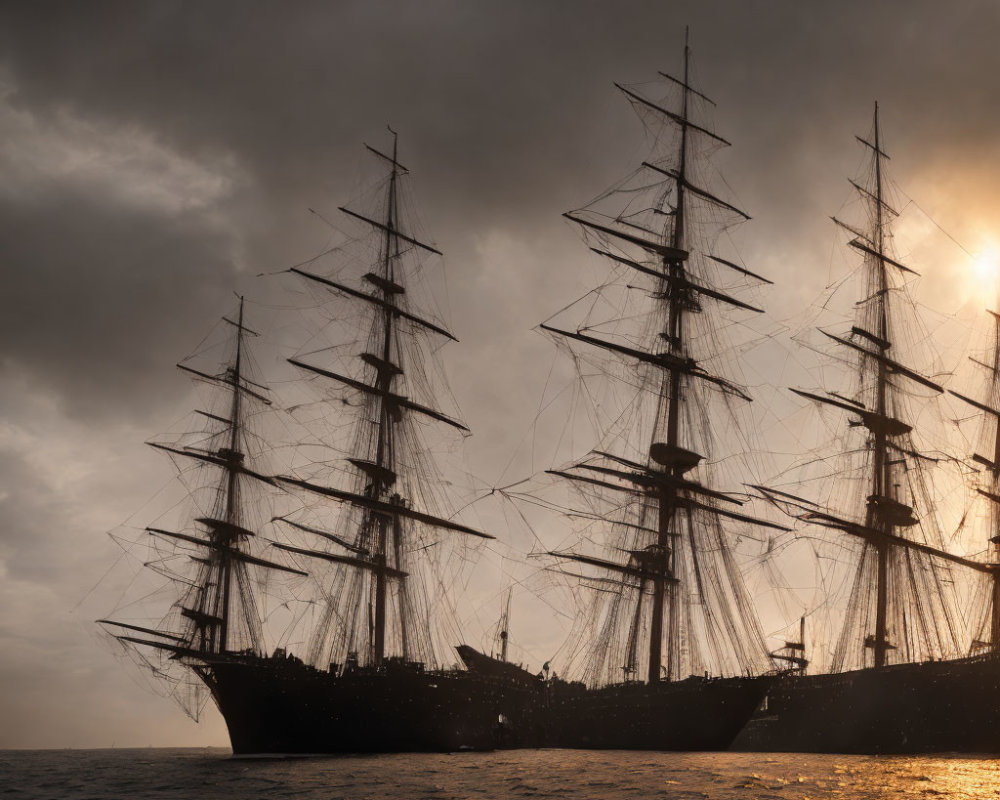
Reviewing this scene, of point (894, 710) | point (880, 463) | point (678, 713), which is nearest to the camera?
point (894, 710)

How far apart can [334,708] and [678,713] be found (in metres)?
19.9

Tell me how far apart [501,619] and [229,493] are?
21446mm

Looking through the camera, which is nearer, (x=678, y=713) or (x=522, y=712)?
(x=678, y=713)

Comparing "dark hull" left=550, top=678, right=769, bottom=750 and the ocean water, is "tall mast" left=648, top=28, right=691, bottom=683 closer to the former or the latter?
→ "dark hull" left=550, top=678, right=769, bottom=750

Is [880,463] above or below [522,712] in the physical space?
above

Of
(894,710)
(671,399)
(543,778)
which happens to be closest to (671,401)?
(671,399)

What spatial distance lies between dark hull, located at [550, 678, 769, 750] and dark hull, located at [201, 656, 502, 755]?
30.7 ft

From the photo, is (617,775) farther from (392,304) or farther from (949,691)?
(392,304)

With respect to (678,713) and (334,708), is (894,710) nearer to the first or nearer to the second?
(678,713)

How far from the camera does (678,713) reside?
67375 mm

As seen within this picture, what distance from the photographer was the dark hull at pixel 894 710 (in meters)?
62.9

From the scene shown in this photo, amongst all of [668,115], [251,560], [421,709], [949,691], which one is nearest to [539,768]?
[421,709]

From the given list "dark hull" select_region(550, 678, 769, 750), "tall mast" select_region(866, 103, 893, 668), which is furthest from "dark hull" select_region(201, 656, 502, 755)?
"tall mast" select_region(866, 103, 893, 668)

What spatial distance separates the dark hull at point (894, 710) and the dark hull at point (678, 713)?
5.15 metres
